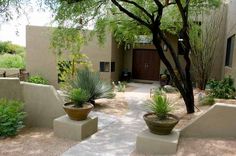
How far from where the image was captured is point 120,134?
22.3 feet

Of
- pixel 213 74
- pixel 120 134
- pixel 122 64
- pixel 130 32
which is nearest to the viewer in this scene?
pixel 120 134

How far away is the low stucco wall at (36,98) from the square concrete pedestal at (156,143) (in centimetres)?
289

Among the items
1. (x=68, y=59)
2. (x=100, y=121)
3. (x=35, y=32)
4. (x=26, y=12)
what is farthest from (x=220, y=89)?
(x=35, y=32)

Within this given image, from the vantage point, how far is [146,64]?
18.3 metres

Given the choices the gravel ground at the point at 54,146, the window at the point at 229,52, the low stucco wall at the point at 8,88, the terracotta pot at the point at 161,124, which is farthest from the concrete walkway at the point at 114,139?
the window at the point at 229,52

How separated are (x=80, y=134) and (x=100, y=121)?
1602 millimetres

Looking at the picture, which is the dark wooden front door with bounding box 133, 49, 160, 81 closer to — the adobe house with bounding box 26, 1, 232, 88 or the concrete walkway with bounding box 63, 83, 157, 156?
the adobe house with bounding box 26, 1, 232, 88

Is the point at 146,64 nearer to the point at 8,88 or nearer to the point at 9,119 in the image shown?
the point at 8,88

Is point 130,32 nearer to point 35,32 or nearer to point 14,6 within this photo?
point 14,6

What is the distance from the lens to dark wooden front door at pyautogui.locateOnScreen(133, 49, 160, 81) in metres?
18.2

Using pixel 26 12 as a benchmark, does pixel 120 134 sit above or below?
below

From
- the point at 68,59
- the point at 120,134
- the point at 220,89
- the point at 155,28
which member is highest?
the point at 155,28

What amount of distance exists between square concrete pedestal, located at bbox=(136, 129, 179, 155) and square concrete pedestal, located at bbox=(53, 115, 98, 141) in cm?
147

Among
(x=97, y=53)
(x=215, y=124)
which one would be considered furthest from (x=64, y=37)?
(x=97, y=53)
